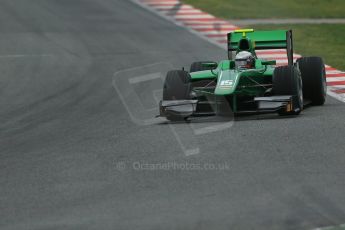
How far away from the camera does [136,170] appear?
12648 mm

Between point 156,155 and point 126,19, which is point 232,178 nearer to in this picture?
point 156,155

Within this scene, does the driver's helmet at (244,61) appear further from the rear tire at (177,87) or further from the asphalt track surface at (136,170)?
the asphalt track surface at (136,170)

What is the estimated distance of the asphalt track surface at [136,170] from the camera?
10.3m

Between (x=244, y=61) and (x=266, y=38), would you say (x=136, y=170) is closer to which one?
(x=244, y=61)

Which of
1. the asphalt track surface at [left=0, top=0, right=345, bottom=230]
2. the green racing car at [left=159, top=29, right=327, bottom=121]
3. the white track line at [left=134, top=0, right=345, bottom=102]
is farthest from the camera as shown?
the white track line at [left=134, top=0, right=345, bottom=102]

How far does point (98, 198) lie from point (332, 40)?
18.4 metres

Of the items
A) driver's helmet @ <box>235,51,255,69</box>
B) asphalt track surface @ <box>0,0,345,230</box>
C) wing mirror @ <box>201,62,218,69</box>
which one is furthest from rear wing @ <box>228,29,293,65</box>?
asphalt track surface @ <box>0,0,345,230</box>

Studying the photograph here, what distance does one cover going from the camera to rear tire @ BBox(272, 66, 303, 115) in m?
15.9

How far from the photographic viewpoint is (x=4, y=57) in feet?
85.0

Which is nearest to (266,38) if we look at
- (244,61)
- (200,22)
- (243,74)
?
(244,61)

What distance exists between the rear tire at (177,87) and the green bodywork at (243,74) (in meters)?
0.19

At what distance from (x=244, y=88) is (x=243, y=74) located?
0.25 m

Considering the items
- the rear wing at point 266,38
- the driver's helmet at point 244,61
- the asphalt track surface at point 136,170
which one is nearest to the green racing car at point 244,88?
the driver's helmet at point 244,61

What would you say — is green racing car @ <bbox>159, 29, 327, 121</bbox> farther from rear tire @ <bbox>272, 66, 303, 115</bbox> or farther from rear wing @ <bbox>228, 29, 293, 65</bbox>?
rear wing @ <bbox>228, 29, 293, 65</bbox>
